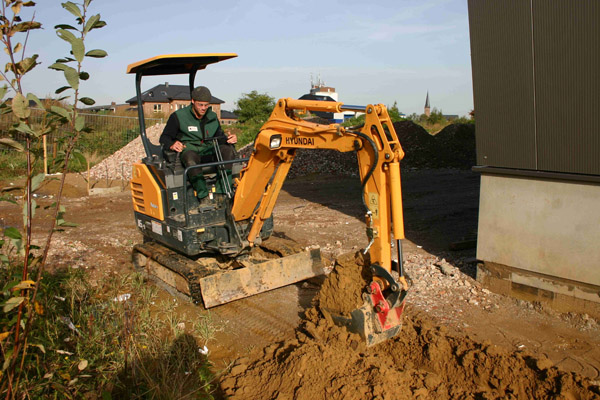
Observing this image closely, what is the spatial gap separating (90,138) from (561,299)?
2331 cm

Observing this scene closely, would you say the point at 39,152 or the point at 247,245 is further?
the point at 247,245

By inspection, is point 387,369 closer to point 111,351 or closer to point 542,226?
point 111,351

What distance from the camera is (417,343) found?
489 centimetres

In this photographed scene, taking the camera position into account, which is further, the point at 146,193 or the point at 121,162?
the point at 121,162

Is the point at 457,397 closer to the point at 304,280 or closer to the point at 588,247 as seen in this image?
the point at 588,247

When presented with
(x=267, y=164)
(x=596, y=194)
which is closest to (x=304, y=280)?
(x=267, y=164)

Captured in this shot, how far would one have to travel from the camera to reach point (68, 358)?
4.20 meters

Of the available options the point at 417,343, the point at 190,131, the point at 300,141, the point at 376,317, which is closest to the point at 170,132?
the point at 190,131

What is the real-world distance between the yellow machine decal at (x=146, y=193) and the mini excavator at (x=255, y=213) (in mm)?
15

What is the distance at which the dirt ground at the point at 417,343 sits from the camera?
4184mm

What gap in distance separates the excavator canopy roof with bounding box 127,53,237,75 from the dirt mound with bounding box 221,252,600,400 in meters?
3.30

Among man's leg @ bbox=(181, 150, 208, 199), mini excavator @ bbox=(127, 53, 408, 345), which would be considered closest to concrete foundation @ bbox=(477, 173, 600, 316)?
mini excavator @ bbox=(127, 53, 408, 345)

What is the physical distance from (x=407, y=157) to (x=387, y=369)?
635 inches

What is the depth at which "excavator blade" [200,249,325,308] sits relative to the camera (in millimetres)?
5949
